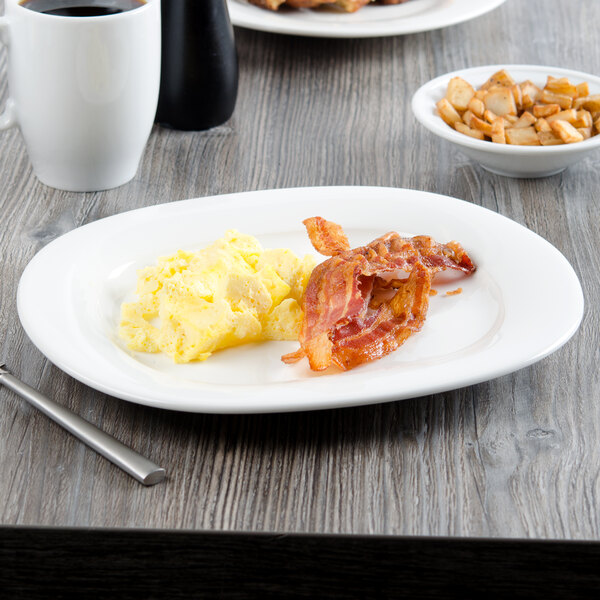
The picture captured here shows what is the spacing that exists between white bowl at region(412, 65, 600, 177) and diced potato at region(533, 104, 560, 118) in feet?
0.24

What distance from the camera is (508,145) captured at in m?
1.26

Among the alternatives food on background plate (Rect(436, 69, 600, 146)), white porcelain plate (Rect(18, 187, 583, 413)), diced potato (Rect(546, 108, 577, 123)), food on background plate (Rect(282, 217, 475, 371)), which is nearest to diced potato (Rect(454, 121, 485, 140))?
food on background plate (Rect(436, 69, 600, 146))

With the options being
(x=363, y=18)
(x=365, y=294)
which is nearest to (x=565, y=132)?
(x=365, y=294)

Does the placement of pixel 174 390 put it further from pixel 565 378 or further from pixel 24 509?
pixel 565 378

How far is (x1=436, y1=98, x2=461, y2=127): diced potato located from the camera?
52.6 inches

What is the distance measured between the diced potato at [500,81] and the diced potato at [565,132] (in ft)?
0.48

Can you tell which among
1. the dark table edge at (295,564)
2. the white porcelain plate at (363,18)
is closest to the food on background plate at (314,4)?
the white porcelain plate at (363,18)

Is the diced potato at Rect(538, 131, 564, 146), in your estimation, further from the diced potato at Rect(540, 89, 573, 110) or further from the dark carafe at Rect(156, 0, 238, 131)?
the dark carafe at Rect(156, 0, 238, 131)

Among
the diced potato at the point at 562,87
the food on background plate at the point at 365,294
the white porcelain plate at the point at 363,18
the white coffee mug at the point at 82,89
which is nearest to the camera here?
the food on background plate at the point at 365,294

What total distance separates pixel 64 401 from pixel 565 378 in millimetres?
505

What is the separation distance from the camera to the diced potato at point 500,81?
1394 mm

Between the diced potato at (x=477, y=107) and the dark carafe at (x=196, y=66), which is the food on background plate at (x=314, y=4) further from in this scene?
the diced potato at (x=477, y=107)

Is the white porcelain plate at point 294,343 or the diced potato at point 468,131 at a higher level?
the white porcelain plate at point 294,343

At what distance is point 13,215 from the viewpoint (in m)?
1.25
